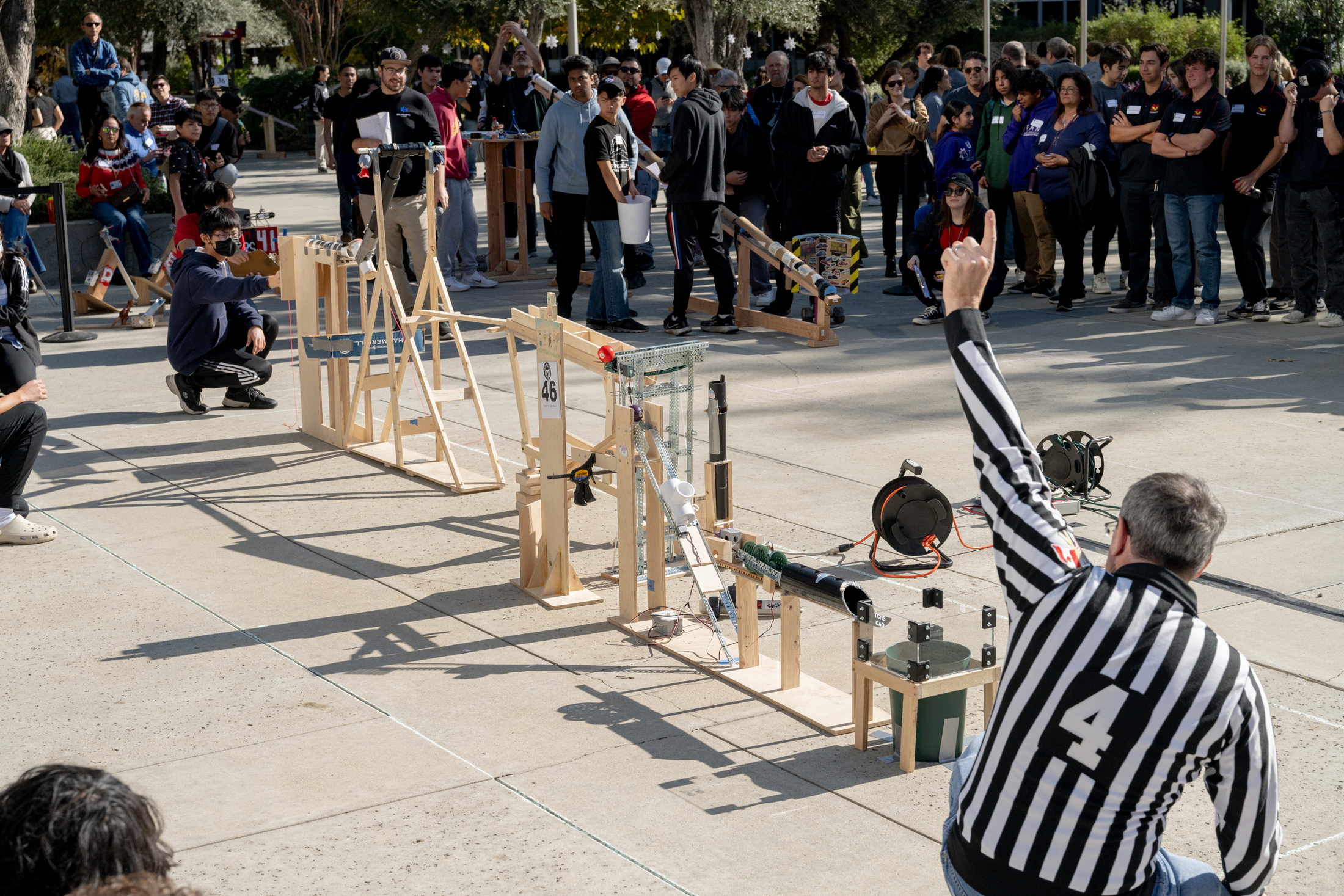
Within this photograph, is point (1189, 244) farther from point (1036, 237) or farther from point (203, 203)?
point (203, 203)

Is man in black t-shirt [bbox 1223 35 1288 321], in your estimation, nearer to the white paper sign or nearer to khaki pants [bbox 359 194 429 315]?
khaki pants [bbox 359 194 429 315]

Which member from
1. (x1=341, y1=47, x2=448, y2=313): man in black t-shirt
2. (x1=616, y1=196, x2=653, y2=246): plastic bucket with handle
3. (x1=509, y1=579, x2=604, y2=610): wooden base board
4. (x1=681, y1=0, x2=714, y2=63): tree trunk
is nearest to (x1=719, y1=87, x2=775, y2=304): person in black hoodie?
(x1=616, y1=196, x2=653, y2=246): plastic bucket with handle

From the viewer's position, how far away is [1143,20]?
3512cm

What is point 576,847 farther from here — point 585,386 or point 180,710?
point 585,386

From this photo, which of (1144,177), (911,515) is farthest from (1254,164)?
(911,515)

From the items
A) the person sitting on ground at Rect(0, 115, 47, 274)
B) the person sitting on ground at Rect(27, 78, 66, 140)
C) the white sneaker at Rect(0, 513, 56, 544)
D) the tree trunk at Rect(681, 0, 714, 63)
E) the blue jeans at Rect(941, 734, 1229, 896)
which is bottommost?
the white sneaker at Rect(0, 513, 56, 544)

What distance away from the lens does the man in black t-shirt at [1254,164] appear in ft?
36.2

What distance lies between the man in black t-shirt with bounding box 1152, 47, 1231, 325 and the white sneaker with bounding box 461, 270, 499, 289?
5.89m

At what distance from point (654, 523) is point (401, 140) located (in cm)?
689

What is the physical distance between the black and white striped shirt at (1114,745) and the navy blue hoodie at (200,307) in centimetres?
676

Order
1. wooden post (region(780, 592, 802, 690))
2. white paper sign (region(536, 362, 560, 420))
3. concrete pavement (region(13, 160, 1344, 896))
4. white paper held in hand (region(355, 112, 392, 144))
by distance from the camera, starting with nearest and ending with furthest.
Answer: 1. concrete pavement (region(13, 160, 1344, 896))
2. wooden post (region(780, 592, 802, 690))
3. white paper sign (region(536, 362, 560, 420))
4. white paper held in hand (region(355, 112, 392, 144))

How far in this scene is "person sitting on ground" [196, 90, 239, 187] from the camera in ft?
45.1

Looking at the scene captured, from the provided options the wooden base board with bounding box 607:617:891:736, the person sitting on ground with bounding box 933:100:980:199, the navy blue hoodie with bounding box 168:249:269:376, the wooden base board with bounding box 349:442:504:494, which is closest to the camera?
the wooden base board with bounding box 607:617:891:736

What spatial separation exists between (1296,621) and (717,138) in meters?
6.55
